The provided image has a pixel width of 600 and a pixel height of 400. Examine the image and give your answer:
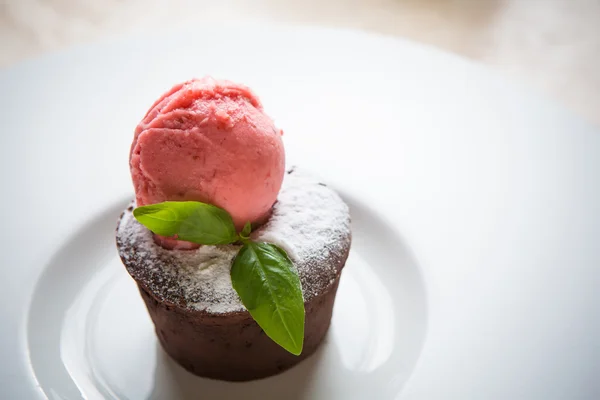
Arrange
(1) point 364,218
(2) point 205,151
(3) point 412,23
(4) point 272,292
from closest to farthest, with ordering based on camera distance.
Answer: (4) point 272,292 → (2) point 205,151 → (1) point 364,218 → (3) point 412,23

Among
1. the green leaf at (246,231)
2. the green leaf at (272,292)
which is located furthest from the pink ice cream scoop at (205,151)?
the green leaf at (272,292)

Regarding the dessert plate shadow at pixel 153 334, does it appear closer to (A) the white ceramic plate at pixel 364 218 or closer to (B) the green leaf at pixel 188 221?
(A) the white ceramic plate at pixel 364 218

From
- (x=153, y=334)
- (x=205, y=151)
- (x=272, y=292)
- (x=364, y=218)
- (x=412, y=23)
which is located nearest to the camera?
(x=272, y=292)

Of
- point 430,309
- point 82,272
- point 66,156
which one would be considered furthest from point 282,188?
point 66,156

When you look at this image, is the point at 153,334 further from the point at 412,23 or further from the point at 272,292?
the point at 412,23

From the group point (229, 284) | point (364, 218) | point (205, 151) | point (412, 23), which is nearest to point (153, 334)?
point (229, 284)

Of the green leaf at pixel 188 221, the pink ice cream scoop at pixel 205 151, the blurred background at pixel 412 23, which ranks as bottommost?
the green leaf at pixel 188 221

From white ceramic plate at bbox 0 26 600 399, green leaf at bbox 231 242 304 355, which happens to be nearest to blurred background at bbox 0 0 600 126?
white ceramic plate at bbox 0 26 600 399
